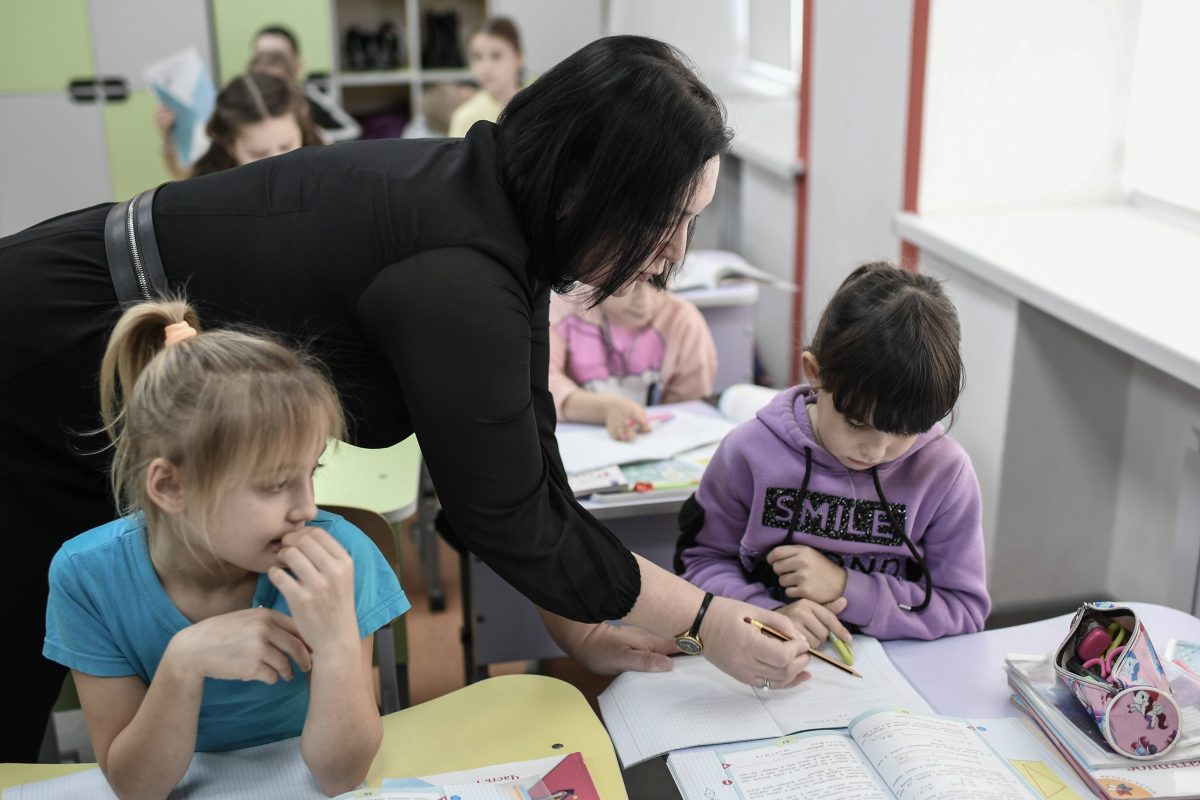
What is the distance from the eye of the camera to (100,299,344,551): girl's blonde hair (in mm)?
1060

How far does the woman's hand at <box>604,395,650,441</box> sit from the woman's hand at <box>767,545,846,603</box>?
0.68 m

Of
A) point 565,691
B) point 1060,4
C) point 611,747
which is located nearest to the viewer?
point 611,747

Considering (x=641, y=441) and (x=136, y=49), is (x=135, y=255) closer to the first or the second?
(x=641, y=441)

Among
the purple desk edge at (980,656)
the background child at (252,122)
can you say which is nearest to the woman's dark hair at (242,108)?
the background child at (252,122)

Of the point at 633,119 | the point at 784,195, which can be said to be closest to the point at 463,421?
the point at 633,119

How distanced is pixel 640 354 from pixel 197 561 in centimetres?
156

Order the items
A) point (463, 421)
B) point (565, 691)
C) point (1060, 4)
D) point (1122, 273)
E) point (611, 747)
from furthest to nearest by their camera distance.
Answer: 1. point (1060, 4)
2. point (1122, 273)
3. point (565, 691)
4. point (611, 747)
5. point (463, 421)

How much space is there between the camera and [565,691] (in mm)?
1288

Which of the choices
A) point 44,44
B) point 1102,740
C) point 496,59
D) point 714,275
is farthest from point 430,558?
point 44,44

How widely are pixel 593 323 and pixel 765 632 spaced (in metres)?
1.43

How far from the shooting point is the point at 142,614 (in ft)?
3.79

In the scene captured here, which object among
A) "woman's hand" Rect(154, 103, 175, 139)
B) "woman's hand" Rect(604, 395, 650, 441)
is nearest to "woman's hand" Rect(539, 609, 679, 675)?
"woman's hand" Rect(604, 395, 650, 441)

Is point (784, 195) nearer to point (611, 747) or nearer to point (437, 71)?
point (437, 71)

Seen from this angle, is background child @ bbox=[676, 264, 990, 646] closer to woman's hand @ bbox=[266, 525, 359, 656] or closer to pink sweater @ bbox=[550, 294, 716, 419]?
woman's hand @ bbox=[266, 525, 359, 656]
